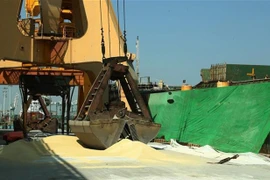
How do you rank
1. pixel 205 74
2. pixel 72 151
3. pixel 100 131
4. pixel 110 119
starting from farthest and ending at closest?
pixel 205 74 < pixel 110 119 < pixel 100 131 < pixel 72 151

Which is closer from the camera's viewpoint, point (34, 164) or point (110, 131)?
point (34, 164)

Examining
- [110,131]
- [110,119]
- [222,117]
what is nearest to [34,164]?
[110,131]

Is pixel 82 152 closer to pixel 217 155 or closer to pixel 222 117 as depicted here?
pixel 217 155

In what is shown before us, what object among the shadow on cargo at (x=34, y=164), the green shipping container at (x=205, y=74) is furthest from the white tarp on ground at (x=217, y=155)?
the green shipping container at (x=205, y=74)

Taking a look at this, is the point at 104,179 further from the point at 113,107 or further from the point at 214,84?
the point at 214,84

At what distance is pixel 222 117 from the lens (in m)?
21.6

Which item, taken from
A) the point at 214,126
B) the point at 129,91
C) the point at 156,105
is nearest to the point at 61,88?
the point at 156,105

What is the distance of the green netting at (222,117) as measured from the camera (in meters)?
19.0

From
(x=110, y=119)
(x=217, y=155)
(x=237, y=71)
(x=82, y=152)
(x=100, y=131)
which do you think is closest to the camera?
(x=82, y=152)

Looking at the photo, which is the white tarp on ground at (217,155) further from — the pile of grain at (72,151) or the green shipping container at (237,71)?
the green shipping container at (237,71)

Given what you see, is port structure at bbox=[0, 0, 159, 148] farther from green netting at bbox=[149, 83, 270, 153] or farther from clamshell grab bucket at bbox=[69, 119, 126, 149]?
clamshell grab bucket at bbox=[69, 119, 126, 149]

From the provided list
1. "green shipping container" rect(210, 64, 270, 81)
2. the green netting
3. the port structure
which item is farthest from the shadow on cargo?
"green shipping container" rect(210, 64, 270, 81)

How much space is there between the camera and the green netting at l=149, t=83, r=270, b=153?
19000 mm

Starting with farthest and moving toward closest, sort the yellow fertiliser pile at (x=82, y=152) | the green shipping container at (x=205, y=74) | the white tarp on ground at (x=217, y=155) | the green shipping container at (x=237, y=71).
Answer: the green shipping container at (x=205, y=74), the green shipping container at (x=237, y=71), the yellow fertiliser pile at (x=82, y=152), the white tarp on ground at (x=217, y=155)
